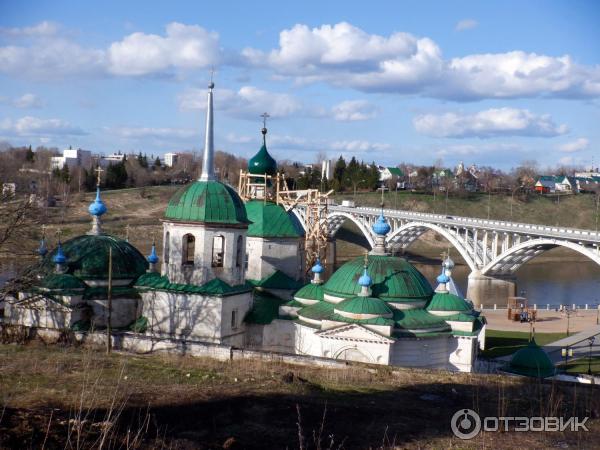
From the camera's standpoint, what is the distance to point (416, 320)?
2045 cm

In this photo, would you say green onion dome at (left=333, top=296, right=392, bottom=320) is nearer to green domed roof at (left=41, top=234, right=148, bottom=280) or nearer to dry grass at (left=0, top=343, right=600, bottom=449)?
dry grass at (left=0, top=343, right=600, bottom=449)

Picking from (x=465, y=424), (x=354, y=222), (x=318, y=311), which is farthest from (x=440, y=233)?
(x=465, y=424)

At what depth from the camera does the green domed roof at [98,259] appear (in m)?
21.5

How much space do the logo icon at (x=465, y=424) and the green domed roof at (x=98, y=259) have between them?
37.8ft

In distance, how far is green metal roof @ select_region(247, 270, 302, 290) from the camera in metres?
23.8

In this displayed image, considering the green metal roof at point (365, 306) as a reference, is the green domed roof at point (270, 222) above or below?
above

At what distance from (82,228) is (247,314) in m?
46.7

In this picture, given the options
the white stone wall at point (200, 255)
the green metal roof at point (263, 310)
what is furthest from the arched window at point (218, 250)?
the green metal roof at point (263, 310)

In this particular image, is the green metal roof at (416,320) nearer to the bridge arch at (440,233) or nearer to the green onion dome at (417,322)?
the green onion dome at (417,322)

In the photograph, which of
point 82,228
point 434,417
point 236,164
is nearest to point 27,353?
point 434,417

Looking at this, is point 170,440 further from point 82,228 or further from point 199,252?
point 82,228

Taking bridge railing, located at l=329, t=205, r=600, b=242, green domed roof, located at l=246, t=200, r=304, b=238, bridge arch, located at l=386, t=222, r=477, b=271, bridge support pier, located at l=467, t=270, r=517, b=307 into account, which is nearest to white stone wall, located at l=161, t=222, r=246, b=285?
green domed roof, located at l=246, t=200, r=304, b=238

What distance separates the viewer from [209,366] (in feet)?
57.3

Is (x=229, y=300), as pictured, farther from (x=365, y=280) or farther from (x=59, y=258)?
(x=59, y=258)
